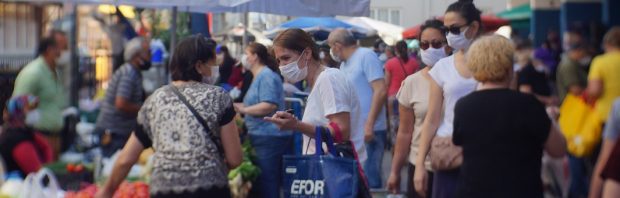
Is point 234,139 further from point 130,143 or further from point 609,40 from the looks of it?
point 609,40

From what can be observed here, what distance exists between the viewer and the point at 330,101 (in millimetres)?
6707

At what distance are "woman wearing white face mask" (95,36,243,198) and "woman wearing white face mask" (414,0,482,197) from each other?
1.12m

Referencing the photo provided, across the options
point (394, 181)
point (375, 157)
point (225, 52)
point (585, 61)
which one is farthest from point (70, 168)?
point (225, 52)

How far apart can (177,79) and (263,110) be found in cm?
430

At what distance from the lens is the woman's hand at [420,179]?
6.98 m

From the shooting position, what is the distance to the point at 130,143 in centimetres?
656

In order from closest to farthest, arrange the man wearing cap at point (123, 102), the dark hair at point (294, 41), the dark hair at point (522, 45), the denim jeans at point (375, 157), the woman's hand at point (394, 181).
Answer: the dark hair at point (294, 41), the woman's hand at point (394, 181), the man wearing cap at point (123, 102), the denim jeans at point (375, 157), the dark hair at point (522, 45)

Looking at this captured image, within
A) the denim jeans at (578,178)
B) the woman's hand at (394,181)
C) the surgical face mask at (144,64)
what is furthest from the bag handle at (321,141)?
the surgical face mask at (144,64)

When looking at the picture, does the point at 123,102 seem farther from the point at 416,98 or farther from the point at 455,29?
the point at 455,29

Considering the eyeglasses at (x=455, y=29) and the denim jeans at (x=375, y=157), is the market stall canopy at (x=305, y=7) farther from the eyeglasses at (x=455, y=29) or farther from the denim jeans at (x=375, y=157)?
the eyeglasses at (x=455, y=29)

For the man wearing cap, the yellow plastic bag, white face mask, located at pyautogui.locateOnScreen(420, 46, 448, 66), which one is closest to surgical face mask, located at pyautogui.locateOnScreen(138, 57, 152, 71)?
the man wearing cap

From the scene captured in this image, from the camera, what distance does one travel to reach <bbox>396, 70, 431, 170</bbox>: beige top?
7883 mm

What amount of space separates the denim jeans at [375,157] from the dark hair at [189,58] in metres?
5.53

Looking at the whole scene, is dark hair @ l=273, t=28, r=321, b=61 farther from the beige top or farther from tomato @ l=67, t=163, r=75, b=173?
tomato @ l=67, t=163, r=75, b=173
